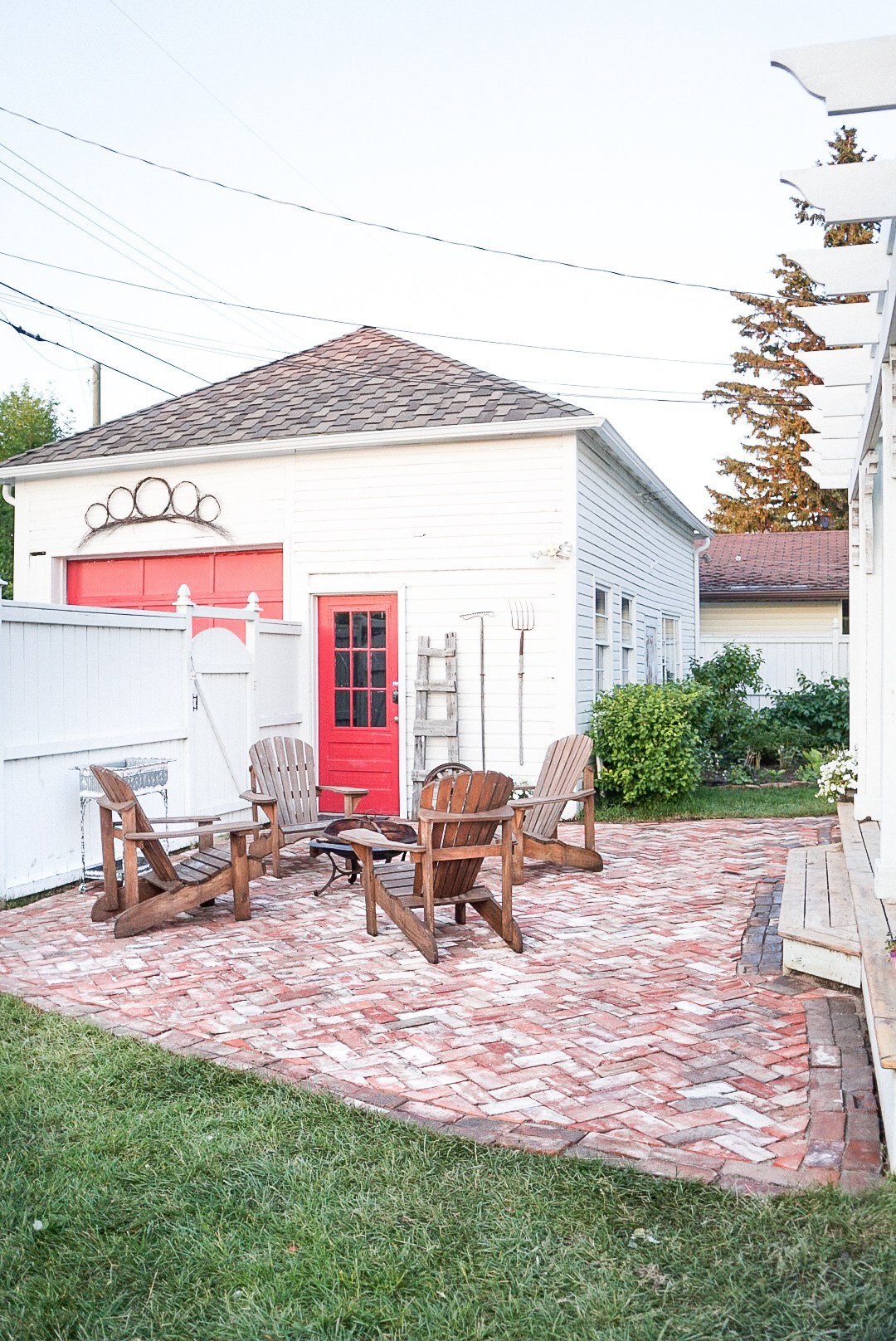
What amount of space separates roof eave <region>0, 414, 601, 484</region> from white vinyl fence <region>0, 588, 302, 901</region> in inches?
77.0

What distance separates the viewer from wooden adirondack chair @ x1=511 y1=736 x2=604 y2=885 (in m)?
7.28

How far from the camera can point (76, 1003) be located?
4.58 m

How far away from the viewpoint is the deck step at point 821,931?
4564 millimetres

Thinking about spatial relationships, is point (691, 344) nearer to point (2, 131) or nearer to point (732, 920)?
point (2, 131)

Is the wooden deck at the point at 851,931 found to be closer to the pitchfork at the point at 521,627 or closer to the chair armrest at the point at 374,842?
the chair armrest at the point at 374,842

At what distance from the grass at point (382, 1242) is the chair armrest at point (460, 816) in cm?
208

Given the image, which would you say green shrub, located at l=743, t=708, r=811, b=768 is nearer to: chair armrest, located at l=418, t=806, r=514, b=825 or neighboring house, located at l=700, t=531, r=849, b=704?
neighboring house, located at l=700, t=531, r=849, b=704

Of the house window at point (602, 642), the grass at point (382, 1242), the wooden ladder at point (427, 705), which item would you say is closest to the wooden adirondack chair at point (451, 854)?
the grass at point (382, 1242)

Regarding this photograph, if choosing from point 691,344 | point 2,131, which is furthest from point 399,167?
point 691,344

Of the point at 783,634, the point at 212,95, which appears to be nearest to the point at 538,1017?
the point at 212,95

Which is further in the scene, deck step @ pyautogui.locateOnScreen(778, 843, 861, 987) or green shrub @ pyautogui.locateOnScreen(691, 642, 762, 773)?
green shrub @ pyautogui.locateOnScreen(691, 642, 762, 773)

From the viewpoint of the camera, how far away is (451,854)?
5.37m

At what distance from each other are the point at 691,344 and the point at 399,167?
36.9ft

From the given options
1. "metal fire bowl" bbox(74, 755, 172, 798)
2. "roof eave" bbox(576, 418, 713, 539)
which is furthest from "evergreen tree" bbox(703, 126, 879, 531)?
"metal fire bowl" bbox(74, 755, 172, 798)
